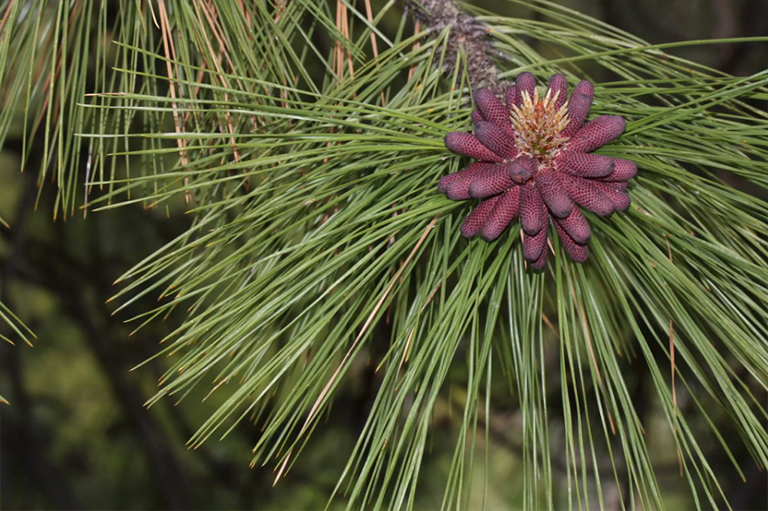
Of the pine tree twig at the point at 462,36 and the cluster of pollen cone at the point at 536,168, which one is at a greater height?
the pine tree twig at the point at 462,36

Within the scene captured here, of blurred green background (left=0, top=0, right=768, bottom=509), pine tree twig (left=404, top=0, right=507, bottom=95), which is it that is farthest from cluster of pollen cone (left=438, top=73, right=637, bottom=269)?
blurred green background (left=0, top=0, right=768, bottom=509)

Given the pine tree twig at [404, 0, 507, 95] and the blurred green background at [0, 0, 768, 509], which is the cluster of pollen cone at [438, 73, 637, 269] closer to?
the pine tree twig at [404, 0, 507, 95]

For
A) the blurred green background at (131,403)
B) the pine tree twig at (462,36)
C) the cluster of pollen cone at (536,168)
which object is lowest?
the blurred green background at (131,403)

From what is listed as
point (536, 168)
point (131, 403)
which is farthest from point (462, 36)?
point (131, 403)

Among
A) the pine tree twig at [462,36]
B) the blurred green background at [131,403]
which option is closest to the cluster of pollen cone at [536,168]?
the pine tree twig at [462,36]

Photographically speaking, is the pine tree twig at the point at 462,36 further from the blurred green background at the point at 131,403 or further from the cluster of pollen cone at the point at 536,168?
the blurred green background at the point at 131,403

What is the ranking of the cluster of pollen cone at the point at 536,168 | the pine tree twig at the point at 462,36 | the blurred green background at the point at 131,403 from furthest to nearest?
the blurred green background at the point at 131,403
the pine tree twig at the point at 462,36
the cluster of pollen cone at the point at 536,168

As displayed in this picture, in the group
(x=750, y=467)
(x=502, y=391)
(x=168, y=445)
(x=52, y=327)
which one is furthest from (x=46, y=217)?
(x=750, y=467)

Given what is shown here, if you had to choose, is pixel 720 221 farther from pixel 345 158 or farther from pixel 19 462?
pixel 19 462
